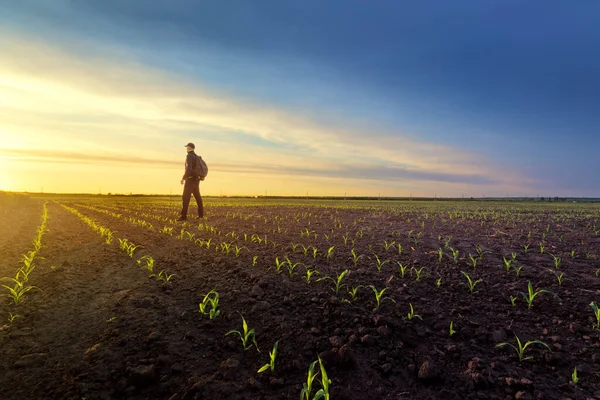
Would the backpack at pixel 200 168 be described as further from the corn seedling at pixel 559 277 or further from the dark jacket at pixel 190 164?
the corn seedling at pixel 559 277

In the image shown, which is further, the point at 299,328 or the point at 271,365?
the point at 299,328

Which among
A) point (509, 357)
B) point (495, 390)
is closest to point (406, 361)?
point (495, 390)

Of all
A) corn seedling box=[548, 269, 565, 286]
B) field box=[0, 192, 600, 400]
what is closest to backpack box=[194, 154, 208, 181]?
field box=[0, 192, 600, 400]

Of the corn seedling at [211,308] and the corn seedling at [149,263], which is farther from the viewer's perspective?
the corn seedling at [149,263]

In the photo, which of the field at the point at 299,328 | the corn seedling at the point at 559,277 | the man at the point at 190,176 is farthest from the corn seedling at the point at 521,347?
the man at the point at 190,176

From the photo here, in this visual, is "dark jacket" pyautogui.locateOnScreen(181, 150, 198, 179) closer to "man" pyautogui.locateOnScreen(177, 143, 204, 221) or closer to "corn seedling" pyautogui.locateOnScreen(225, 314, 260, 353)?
"man" pyautogui.locateOnScreen(177, 143, 204, 221)

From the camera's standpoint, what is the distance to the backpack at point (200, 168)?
1365 centimetres

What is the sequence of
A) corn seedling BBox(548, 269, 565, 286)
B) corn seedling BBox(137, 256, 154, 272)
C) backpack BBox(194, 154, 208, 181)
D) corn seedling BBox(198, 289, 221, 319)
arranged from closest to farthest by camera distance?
corn seedling BBox(198, 289, 221, 319), corn seedling BBox(548, 269, 565, 286), corn seedling BBox(137, 256, 154, 272), backpack BBox(194, 154, 208, 181)

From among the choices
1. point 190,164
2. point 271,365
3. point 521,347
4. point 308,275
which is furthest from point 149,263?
point 190,164

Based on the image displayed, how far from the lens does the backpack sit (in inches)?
537

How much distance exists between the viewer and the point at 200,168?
543 inches

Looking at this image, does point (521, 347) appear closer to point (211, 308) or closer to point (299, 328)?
point (299, 328)

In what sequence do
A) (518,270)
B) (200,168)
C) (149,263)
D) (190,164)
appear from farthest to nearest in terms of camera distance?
(200,168) < (190,164) < (149,263) < (518,270)

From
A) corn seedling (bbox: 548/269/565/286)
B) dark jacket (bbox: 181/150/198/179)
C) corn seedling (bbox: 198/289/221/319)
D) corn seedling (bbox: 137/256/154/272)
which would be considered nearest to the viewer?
corn seedling (bbox: 198/289/221/319)
